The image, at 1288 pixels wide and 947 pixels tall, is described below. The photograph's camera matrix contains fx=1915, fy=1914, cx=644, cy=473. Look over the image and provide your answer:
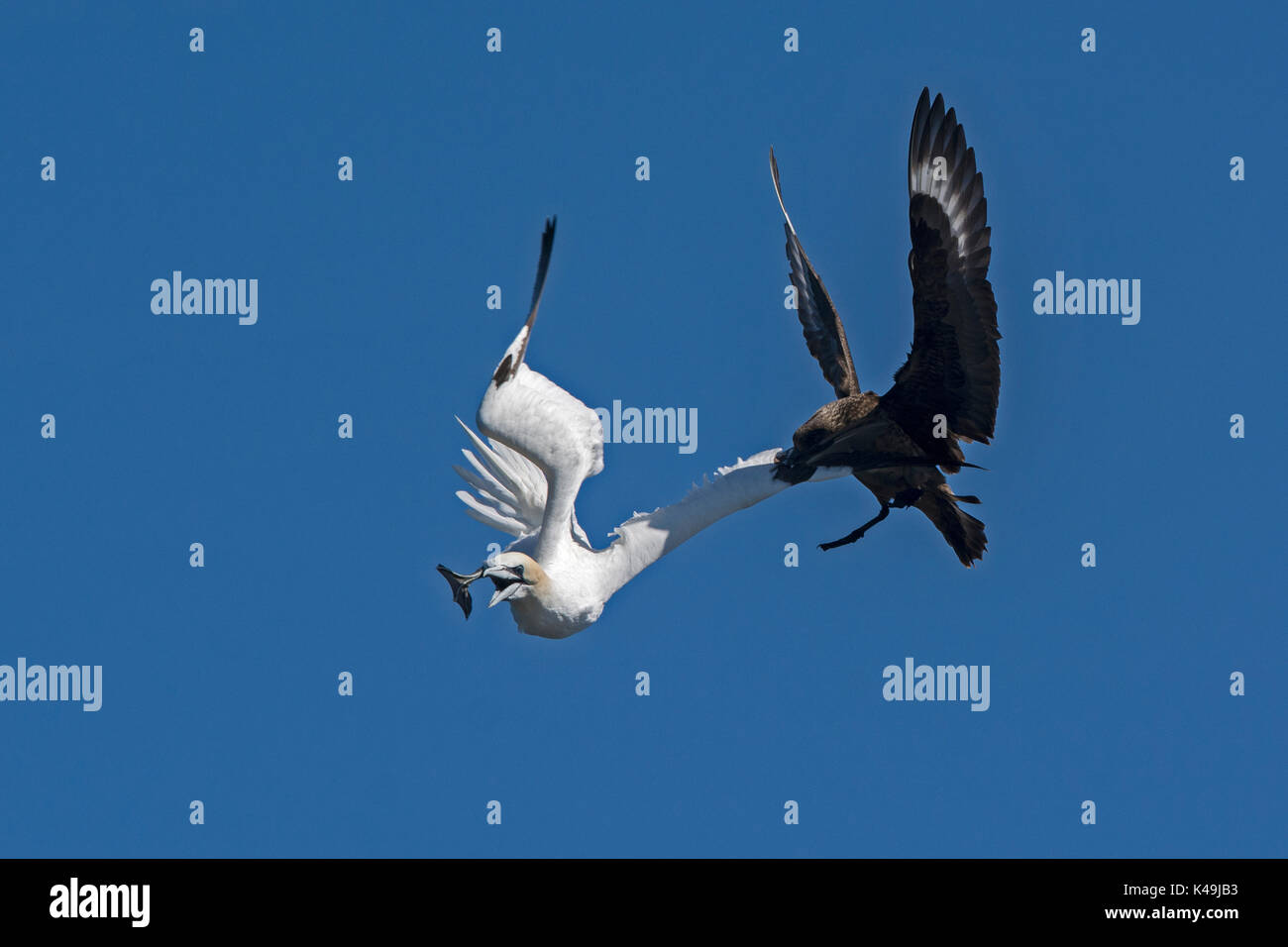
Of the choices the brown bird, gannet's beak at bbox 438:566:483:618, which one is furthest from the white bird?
the brown bird

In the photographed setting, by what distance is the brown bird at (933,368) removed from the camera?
20.6m

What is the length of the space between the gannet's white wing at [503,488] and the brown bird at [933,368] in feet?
10.2

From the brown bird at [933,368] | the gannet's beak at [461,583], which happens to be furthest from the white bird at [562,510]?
the brown bird at [933,368]

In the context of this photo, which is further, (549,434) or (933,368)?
Answer: (933,368)

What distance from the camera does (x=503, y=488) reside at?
22.7 m

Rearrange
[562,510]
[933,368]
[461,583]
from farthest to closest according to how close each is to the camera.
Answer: [933,368]
[562,510]
[461,583]

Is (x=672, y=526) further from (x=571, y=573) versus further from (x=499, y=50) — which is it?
(x=499, y=50)

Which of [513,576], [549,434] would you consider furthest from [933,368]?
[513,576]

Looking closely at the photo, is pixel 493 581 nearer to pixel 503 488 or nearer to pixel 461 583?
pixel 461 583

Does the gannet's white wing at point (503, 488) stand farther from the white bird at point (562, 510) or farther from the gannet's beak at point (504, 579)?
the gannet's beak at point (504, 579)

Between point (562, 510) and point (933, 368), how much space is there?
4.36 meters

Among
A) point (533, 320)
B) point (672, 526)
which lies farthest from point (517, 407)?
point (672, 526)

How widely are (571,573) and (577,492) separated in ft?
2.93

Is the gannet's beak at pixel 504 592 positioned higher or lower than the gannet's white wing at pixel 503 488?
lower
